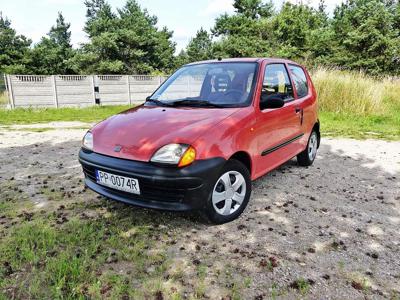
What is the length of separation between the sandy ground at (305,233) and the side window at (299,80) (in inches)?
48.4

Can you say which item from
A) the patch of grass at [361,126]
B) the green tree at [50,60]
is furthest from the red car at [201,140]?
the green tree at [50,60]

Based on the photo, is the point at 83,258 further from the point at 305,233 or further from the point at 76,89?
the point at 76,89

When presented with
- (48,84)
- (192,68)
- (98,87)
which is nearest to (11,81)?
(48,84)

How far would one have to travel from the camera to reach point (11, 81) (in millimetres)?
14875

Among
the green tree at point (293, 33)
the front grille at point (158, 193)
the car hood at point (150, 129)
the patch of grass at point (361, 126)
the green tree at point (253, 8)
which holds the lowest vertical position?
the patch of grass at point (361, 126)

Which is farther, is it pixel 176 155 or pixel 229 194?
pixel 229 194

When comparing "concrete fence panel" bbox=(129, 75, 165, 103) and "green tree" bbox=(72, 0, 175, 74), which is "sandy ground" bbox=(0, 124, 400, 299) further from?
"green tree" bbox=(72, 0, 175, 74)

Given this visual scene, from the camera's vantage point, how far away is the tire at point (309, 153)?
526 cm

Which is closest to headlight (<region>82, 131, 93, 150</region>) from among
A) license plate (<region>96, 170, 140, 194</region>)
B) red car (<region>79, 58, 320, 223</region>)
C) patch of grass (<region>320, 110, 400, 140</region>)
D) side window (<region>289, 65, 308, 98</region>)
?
red car (<region>79, 58, 320, 223</region>)

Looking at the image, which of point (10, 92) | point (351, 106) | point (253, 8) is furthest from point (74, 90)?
point (253, 8)

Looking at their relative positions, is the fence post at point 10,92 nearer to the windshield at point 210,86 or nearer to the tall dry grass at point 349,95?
the tall dry grass at point 349,95

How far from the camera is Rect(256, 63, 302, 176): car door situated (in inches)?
145

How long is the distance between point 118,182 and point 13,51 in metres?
37.9

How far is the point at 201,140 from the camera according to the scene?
9.45ft
